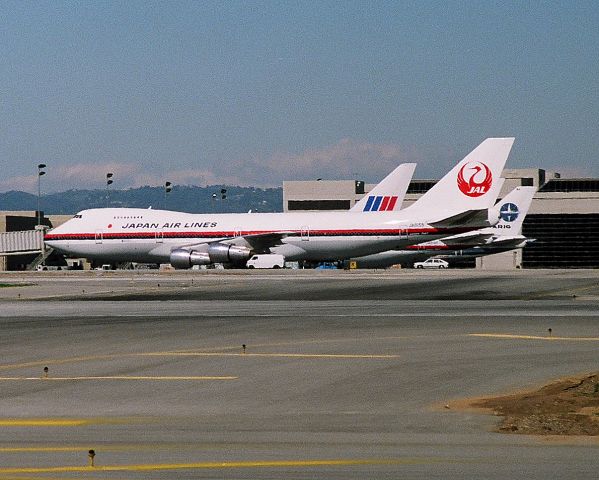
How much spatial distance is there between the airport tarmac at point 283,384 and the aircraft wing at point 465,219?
111 ft

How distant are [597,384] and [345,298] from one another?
96.7ft

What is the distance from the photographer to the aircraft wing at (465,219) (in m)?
80.6

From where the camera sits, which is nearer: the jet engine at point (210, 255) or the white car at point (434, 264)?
the jet engine at point (210, 255)

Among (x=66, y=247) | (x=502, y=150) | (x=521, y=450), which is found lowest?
(x=521, y=450)

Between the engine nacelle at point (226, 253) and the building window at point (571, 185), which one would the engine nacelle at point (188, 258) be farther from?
the building window at point (571, 185)

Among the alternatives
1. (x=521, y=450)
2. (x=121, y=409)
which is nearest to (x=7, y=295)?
(x=121, y=409)

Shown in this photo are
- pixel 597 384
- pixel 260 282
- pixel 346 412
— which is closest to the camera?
pixel 346 412

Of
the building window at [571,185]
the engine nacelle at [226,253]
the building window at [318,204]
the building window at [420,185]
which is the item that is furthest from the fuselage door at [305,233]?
the building window at [571,185]

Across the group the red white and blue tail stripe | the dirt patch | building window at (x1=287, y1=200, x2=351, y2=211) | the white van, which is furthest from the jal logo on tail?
building window at (x1=287, y1=200, x2=351, y2=211)

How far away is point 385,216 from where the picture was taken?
8450 centimetres

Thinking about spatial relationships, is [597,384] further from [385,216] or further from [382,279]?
[385,216]

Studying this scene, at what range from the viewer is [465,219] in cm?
8131

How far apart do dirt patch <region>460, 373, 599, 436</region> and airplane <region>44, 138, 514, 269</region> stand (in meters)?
60.9

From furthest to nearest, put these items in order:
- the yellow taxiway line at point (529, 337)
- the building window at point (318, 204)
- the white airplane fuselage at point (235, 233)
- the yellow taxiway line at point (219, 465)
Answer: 1. the building window at point (318, 204)
2. the white airplane fuselage at point (235, 233)
3. the yellow taxiway line at point (529, 337)
4. the yellow taxiway line at point (219, 465)
